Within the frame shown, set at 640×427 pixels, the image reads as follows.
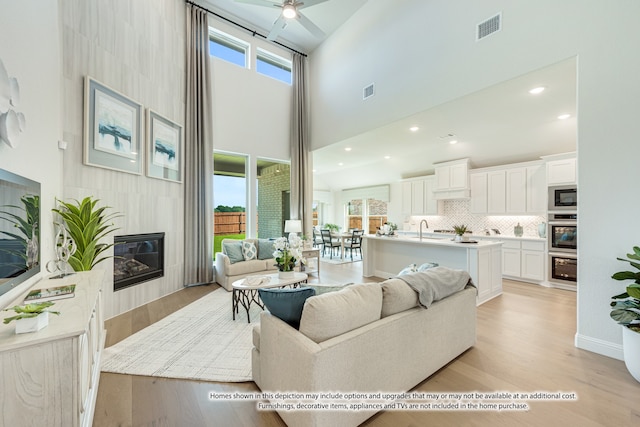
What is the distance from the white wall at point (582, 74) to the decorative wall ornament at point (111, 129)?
13.3ft

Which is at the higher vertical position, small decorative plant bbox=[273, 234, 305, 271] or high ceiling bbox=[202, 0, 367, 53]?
high ceiling bbox=[202, 0, 367, 53]

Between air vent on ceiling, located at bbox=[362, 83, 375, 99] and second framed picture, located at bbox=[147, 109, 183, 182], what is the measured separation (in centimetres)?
349


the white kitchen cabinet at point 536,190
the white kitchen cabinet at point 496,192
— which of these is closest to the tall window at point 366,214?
the white kitchen cabinet at point 496,192

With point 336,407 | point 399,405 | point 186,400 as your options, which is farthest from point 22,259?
point 399,405

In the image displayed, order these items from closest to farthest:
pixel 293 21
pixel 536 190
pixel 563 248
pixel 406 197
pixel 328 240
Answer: pixel 563 248
pixel 536 190
pixel 293 21
pixel 406 197
pixel 328 240

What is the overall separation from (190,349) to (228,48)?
5.95 meters

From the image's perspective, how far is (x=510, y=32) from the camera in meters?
3.06

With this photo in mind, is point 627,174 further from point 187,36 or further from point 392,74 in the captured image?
point 187,36

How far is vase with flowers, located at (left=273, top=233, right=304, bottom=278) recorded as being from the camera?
3.38m

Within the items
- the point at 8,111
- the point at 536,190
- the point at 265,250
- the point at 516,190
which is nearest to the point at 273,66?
the point at 265,250

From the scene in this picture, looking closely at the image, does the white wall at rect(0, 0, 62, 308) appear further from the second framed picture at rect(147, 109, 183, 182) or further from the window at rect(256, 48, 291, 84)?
the window at rect(256, 48, 291, 84)

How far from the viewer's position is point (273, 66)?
639 cm

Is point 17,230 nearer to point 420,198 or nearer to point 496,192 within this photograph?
point 496,192

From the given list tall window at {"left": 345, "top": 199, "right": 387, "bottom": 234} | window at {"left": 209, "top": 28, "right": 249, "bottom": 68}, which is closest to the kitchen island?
tall window at {"left": 345, "top": 199, "right": 387, "bottom": 234}
